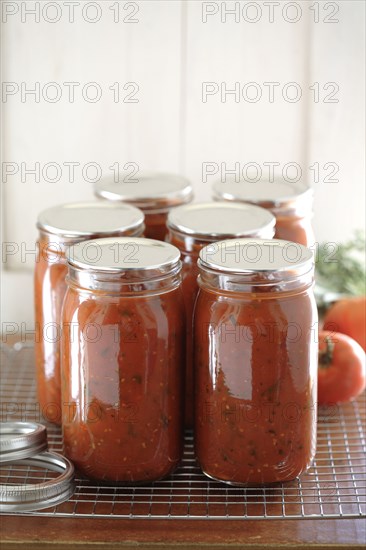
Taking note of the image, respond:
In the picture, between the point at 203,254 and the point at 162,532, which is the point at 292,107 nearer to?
the point at 203,254

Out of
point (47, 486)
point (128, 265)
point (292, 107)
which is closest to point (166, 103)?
point (292, 107)

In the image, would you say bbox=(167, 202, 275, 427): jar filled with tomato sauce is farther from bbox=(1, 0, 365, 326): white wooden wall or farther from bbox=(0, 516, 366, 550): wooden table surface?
bbox=(1, 0, 365, 326): white wooden wall

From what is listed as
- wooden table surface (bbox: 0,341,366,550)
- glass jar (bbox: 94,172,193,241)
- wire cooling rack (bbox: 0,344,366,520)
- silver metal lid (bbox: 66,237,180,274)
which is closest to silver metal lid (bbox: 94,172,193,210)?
glass jar (bbox: 94,172,193,241)

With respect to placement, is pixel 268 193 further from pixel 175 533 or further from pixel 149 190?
pixel 175 533

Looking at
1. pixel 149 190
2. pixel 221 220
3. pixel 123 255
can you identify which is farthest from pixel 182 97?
pixel 123 255

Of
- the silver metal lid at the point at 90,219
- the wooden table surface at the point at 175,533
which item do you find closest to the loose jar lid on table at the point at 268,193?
the silver metal lid at the point at 90,219
